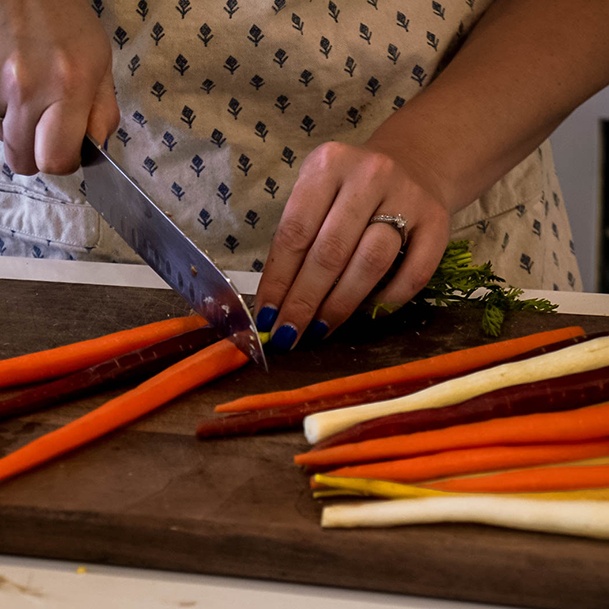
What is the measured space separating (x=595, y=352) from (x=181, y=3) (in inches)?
49.6

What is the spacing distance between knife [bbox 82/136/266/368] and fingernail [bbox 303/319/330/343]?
137 mm

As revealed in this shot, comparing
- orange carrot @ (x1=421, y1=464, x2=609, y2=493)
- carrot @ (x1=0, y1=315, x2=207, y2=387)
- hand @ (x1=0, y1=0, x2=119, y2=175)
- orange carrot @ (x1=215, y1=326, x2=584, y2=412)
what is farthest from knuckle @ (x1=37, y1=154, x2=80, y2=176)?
orange carrot @ (x1=421, y1=464, x2=609, y2=493)

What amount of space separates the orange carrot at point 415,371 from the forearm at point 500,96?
0.36 metres

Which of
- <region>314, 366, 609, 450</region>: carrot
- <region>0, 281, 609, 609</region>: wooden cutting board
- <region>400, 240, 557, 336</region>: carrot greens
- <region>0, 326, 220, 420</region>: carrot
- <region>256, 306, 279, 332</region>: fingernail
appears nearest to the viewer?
<region>0, 281, 609, 609</region>: wooden cutting board

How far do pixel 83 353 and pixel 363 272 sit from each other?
564 mm

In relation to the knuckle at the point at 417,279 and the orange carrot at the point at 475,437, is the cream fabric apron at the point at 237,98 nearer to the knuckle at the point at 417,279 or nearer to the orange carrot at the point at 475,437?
the knuckle at the point at 417,279

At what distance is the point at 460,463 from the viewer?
4.44 feet

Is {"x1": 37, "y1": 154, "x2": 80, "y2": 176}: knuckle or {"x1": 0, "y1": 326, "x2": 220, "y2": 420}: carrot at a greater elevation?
{"x1": 37, "y1": 154, "x2": 80, "y2": 176}: knuckle

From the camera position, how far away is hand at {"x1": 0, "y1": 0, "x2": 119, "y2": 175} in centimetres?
168

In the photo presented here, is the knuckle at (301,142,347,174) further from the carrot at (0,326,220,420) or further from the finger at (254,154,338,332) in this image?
the carrot at (0,326,220,420)

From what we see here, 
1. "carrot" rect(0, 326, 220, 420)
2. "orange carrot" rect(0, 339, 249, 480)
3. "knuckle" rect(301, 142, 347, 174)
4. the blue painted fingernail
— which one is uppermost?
"knuckle" rect(301, 142, 347, 174)

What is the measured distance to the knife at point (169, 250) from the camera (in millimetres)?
1646

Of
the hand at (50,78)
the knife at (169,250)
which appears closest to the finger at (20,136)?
the hand at (50,78)

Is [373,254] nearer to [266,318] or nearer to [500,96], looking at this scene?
[266,318]
